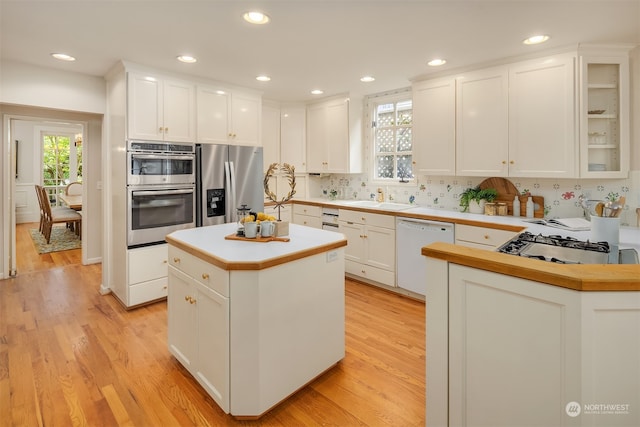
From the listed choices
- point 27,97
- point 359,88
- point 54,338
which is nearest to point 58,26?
point 27,97

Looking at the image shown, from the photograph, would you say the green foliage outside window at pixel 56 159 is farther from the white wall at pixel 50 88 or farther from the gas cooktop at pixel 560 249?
the gas cooktop at pixel 560 249

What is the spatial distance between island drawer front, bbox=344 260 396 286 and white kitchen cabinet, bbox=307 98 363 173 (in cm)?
126

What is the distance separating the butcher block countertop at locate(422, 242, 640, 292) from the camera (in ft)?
3.53

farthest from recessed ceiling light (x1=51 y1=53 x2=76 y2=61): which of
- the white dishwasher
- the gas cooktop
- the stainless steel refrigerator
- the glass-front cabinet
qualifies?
the glass-front cabinet

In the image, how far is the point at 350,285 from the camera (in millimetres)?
4070

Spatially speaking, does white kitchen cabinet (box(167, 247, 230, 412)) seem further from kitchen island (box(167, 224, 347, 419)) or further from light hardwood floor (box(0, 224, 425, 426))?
light hardwood floor (box(0, 224, 425, 426))

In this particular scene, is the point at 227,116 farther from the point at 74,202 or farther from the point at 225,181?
the point at 74,202

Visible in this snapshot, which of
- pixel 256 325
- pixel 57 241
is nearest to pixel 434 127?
pixel 256 325

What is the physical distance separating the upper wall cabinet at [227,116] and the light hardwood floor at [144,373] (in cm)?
193

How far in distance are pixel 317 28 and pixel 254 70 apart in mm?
1188

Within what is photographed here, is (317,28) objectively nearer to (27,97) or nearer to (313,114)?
(313,114)

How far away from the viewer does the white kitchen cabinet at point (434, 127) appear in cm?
345

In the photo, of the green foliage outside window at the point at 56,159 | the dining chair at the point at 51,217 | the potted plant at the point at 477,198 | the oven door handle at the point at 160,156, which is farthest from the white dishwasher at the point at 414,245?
the green foliage outside window at the point at 56,159

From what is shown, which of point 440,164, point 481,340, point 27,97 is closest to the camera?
point 481,340
